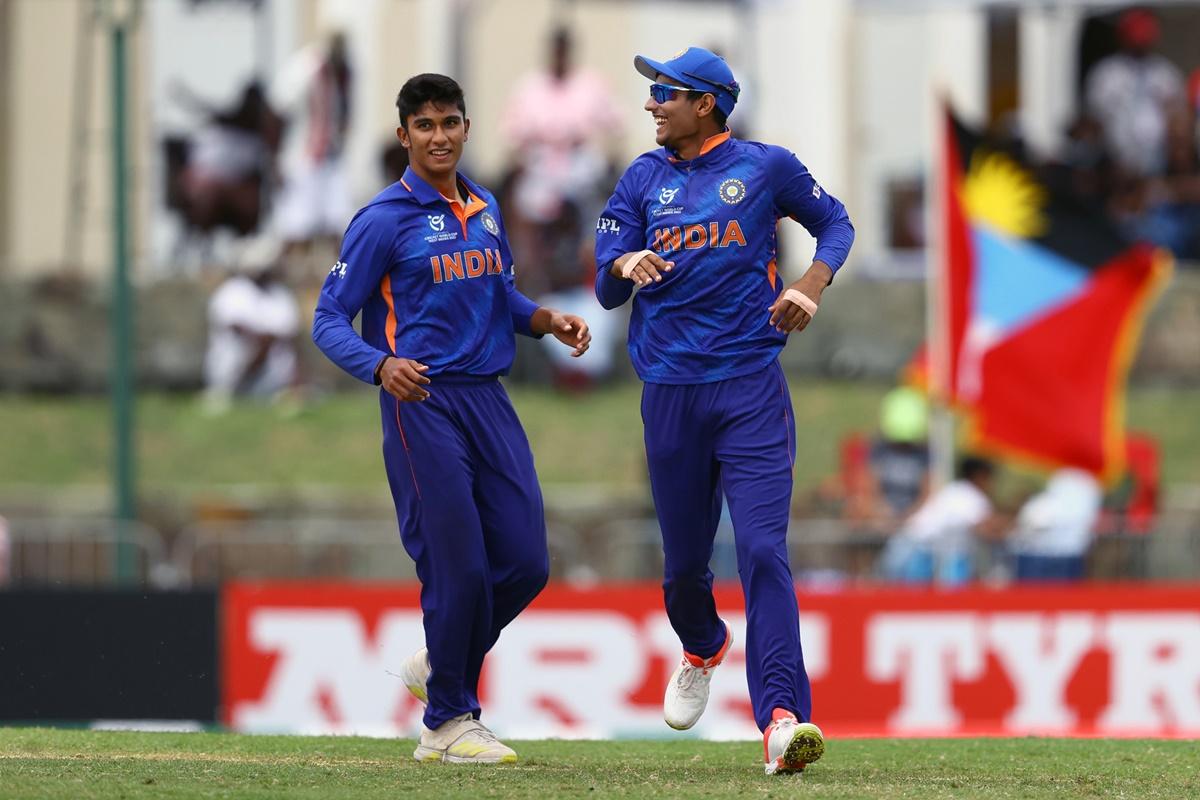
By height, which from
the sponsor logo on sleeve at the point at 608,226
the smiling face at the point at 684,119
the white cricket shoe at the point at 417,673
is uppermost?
the smiling face at the point at 684,119

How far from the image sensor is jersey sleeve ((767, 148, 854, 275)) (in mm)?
9289

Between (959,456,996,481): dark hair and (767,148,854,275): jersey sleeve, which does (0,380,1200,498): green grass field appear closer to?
(959,456,996,481): dark hair

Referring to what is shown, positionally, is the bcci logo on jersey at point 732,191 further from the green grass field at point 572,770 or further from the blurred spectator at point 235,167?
the blurred spectator at point 235,167

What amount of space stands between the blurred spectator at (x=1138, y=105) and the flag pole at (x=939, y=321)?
487 cm

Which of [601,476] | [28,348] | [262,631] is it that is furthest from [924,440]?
[28,348]

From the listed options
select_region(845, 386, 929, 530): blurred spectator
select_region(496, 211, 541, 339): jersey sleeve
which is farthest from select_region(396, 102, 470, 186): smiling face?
select_region(845, 386, 929, 530): blurred spectator

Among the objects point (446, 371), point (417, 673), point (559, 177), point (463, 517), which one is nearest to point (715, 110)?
point (446, 371)

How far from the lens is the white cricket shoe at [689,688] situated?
9938 millimetres

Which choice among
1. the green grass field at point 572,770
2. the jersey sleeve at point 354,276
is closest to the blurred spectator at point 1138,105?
the green grass field at point 572,770

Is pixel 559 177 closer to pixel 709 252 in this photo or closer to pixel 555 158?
pixel 555 158

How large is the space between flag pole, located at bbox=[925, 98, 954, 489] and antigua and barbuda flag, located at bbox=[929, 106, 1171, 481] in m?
0.02

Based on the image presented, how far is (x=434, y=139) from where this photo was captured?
9.37 m

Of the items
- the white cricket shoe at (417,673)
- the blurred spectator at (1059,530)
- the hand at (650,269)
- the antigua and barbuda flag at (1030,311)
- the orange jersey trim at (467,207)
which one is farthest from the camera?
the antigua and barbuda flag at (1030,311)

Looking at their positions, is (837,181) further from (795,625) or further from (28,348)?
(795,625)
